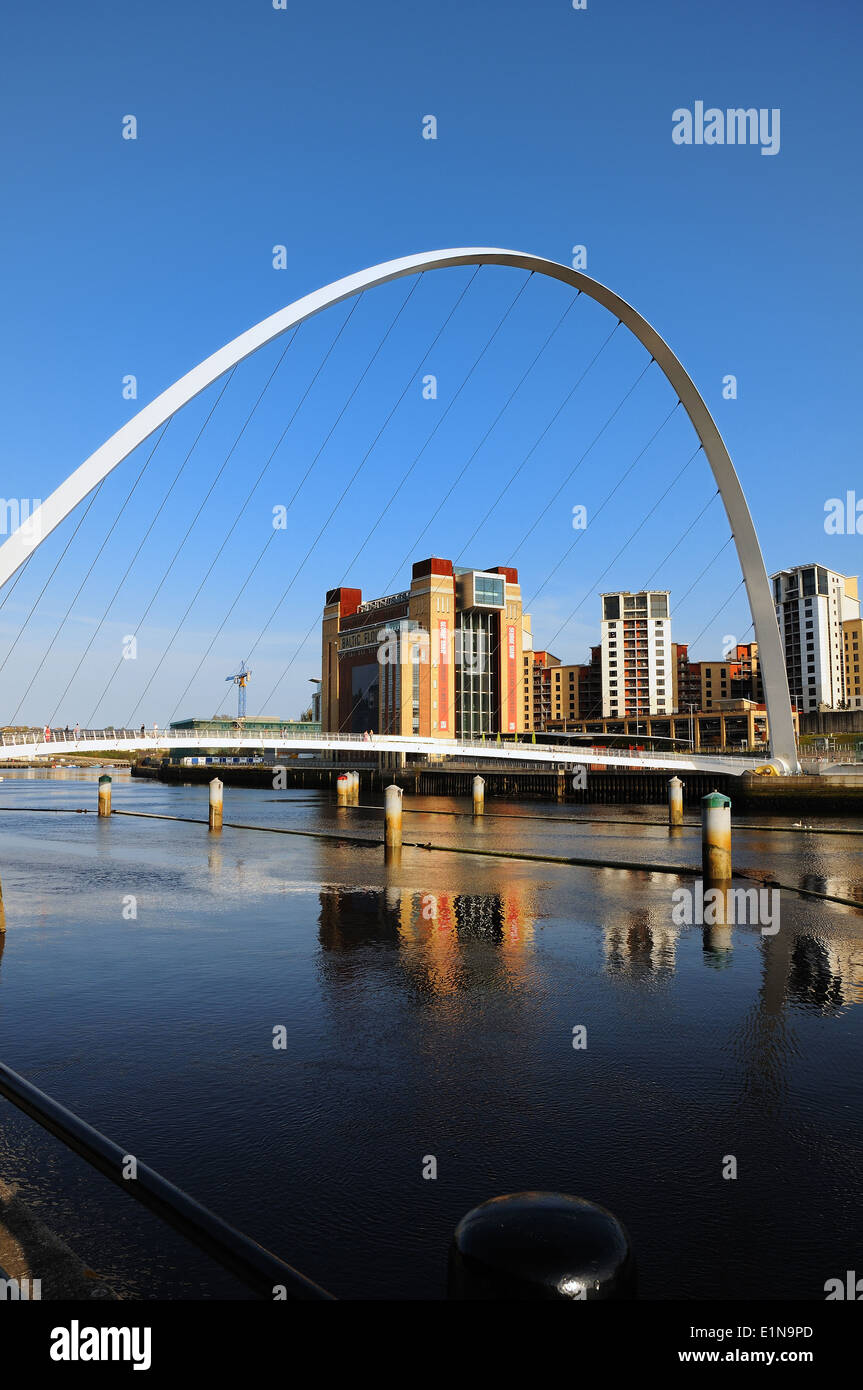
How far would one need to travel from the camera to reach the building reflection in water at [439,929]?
1130 centimetres

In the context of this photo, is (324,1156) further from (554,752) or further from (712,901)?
(554,752)

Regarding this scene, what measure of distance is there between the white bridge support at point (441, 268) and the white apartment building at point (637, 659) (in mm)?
117786

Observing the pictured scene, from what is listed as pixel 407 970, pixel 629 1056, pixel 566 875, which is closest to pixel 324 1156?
pixel 629 1056

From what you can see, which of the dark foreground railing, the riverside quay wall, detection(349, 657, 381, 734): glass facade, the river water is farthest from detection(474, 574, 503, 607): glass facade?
the dark foreground railing

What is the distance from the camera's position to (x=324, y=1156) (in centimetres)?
573

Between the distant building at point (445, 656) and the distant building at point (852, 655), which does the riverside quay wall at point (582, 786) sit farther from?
the distant building at point (852, 655)

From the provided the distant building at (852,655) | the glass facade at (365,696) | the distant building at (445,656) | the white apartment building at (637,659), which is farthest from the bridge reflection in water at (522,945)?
the distant building at (852,655)

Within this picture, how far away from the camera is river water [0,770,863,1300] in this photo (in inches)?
186

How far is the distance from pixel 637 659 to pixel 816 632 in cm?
3149

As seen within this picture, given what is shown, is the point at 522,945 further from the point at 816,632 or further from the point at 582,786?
the point at 816,632

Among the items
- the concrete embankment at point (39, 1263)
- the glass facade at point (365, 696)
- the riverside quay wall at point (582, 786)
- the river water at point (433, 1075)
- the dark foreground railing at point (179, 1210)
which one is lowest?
the riverside quay wall at point (582, 786)

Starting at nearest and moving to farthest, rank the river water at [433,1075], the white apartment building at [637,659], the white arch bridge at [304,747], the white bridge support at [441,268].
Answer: the river water at [433,1075]
the white bridge support at [441,268]
the white arch bridge at [304,747]
the white apartment building at [637,659]

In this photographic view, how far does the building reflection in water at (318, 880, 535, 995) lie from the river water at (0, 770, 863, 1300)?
0.26 ft

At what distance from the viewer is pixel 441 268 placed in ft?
119
